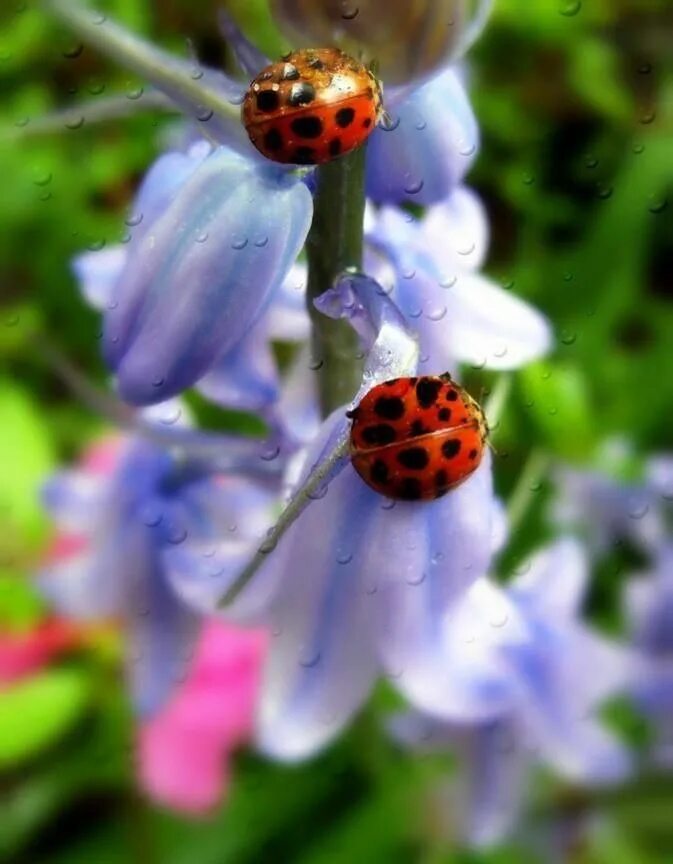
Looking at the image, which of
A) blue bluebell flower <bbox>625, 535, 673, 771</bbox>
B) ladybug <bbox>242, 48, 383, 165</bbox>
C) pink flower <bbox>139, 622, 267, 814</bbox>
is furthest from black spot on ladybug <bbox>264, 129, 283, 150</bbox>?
pink flower <bbox>139, 622, 267, 814</bbox>

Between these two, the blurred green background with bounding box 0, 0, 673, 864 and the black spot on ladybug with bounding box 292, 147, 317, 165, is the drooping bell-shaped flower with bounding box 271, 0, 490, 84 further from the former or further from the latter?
the blurred green background with bounding box 0, 0, 673, 864

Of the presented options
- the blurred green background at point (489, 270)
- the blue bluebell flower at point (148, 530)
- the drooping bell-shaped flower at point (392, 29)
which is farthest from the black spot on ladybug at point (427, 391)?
the blurred green background at point (489, 270)

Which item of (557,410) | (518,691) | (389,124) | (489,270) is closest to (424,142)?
(389,124)

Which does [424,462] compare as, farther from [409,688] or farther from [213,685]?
[213,685]

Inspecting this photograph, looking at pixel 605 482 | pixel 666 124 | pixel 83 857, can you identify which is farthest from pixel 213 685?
pixel 666 124

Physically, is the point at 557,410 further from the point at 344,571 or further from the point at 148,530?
the point at 344,571
